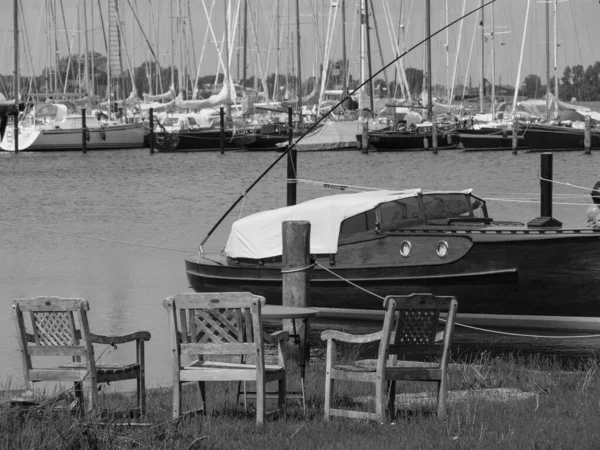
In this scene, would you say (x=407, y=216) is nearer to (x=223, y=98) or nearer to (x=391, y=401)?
(x=391, y=401)

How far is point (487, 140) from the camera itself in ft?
257

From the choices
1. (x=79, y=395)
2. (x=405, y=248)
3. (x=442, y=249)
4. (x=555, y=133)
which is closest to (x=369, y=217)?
(x=405, y=248)

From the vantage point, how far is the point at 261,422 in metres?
9.20

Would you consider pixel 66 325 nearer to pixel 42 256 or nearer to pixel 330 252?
pixel 330 252

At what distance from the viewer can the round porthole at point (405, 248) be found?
61.0ft

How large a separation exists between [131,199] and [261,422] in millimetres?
44498

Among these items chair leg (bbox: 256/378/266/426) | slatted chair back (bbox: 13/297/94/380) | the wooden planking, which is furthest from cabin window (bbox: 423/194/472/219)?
the wooden planking

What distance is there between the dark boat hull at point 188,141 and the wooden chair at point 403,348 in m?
77.5

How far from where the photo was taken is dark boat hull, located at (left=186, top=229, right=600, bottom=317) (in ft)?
58.2

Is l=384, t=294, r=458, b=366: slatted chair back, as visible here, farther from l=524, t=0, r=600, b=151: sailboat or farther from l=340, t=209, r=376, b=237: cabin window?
l=524, t=0, r=600, b=151: sailboat

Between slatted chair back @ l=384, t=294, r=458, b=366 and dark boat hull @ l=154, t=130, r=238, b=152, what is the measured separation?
77505 millimetres

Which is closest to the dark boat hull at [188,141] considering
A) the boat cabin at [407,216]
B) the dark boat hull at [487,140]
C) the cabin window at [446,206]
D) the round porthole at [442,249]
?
the dark boat hull at [487,140]

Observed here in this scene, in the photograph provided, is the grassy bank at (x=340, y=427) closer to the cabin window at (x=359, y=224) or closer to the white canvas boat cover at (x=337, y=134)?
the cabin window at (x=359, y=224)

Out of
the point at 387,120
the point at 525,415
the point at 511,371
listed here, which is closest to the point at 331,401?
the point at 525,415
